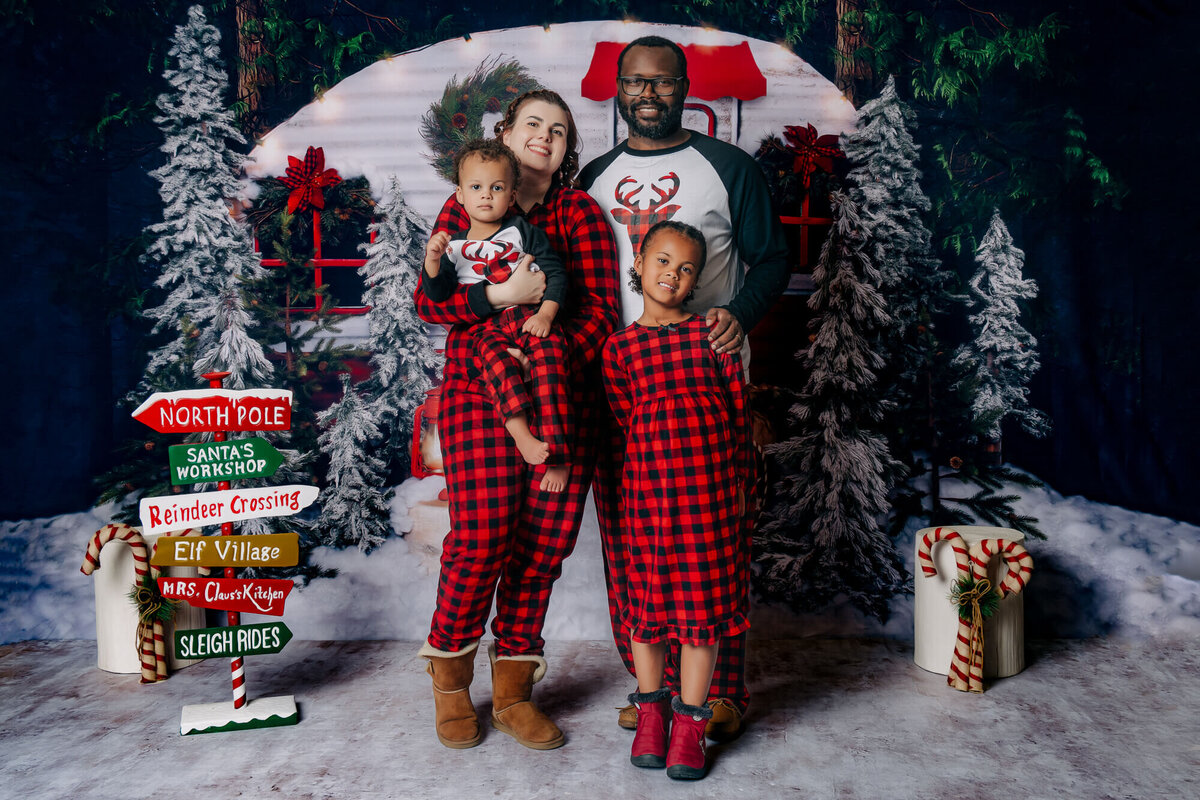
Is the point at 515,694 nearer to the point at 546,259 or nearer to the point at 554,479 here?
the point at 554,479

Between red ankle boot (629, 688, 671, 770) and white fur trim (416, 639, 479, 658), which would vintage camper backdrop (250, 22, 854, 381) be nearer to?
red ankle boot (629, 688, 671, 770)

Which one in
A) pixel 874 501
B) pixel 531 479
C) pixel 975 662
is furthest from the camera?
pixel 874 501

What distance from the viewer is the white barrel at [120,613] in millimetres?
3369

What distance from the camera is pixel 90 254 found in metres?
3.78

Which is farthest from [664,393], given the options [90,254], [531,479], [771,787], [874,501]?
[90,254]

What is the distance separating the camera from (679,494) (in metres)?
2.47

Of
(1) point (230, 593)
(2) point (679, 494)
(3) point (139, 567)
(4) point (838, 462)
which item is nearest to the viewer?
(2) point (679, 494)

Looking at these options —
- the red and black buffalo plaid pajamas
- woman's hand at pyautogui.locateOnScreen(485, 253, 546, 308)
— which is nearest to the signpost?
the red and black buffalo plaid pajamas

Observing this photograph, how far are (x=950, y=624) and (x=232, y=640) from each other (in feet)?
8.80

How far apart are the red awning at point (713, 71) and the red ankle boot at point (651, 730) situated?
248 cm

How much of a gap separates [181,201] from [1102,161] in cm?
406

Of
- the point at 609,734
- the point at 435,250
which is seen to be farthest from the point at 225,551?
the point at 609,734

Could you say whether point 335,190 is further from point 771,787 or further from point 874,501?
point 771,787

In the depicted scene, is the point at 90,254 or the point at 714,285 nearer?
the point at 714,285
